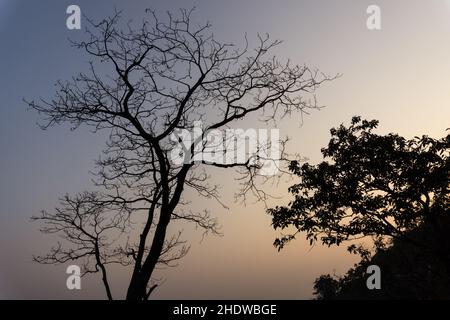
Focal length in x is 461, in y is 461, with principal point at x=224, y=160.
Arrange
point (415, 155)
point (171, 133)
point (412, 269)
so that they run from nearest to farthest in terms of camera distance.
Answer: point (171, 133), point (415, 155), point (412, 269)

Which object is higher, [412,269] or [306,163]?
[306,163]

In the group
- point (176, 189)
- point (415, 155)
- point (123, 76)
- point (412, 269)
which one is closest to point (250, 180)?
point (176, 189)

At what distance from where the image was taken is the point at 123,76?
36.1 ft

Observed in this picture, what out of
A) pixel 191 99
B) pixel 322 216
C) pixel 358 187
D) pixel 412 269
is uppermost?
pixel 191 99

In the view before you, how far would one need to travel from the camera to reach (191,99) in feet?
37.2
